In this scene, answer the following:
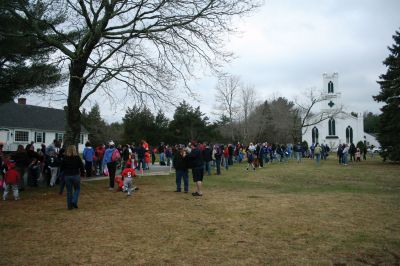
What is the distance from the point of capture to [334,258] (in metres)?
5.80

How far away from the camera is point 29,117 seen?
159 ft

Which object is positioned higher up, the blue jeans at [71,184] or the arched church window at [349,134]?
the arched church window at [349,134]

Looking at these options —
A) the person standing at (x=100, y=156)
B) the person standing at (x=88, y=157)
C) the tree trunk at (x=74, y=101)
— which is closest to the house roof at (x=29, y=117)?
the person standing at (x=100, y=156)

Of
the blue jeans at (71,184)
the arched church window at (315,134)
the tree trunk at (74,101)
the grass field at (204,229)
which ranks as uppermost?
the arched church window at (315,134)

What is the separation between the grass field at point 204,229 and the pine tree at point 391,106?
16.6 m

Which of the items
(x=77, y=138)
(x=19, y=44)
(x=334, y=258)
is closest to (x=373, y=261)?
(x=334, y=258)

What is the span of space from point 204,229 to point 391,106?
25.6 metres

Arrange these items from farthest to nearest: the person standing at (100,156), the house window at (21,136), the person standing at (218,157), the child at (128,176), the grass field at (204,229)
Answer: the house window at (21,136) < the person standing at (218,157) < the person standing at (100,156) < the child at (128,176) < the grass field at (204,229)

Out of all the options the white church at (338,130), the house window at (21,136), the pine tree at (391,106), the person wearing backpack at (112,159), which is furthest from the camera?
the white church at (338,130)

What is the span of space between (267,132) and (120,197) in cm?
5679

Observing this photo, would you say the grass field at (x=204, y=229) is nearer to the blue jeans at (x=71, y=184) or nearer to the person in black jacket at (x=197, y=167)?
the blue jeans at (x=71, y=184)

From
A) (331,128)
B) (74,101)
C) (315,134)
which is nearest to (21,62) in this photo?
(74,101)

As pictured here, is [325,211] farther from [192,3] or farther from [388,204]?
[192,3]

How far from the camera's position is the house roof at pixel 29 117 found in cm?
4450
